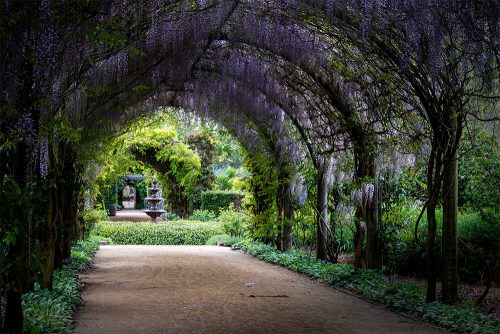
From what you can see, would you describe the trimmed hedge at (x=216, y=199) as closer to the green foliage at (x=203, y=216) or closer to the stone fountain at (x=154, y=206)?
the green foliage at (x=203, y=216)

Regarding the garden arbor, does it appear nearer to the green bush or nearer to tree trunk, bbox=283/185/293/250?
tree trunk, bbox=283/185/293/250

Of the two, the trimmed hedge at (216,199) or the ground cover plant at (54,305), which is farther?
the trimmed hedge at (216,199)

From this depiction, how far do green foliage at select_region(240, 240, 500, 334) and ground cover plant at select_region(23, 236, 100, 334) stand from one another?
2942 mm

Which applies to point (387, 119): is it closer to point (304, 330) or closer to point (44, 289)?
point (304, 330)

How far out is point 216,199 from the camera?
21.2 m

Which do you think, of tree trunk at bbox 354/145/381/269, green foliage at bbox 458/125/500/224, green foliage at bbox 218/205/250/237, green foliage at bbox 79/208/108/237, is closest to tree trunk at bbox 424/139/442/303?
green foliage at bbox 458/125/500/224

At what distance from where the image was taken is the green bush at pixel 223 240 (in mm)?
13947

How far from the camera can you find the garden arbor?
3834mm

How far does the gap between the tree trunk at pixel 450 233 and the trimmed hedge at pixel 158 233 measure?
10575mm

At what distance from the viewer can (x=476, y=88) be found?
5363mm

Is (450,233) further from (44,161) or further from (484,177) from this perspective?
(44,161)

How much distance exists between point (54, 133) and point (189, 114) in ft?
18.7

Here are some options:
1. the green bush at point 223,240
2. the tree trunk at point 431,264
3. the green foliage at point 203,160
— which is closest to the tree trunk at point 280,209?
the green bush at point 223,240

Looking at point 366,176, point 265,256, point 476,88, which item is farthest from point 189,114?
point 476,88
